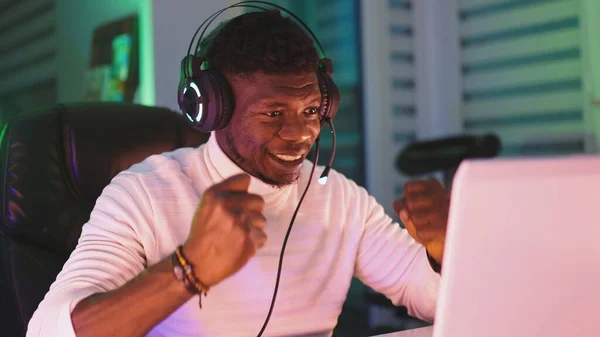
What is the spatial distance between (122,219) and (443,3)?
2502 mm

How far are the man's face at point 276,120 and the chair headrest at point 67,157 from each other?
28 cm

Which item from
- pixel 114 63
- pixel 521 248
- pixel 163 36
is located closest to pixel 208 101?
pixel 521 248

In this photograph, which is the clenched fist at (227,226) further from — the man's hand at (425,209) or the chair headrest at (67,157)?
the chair headrest at (67,157)

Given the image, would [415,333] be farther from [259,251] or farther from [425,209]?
[259,251]

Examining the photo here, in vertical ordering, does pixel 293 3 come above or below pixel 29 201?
above

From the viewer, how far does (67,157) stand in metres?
1.27

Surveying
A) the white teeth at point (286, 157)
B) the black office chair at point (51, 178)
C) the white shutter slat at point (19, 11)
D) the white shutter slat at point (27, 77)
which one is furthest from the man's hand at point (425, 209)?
the white shutter slat at point (19, 11)

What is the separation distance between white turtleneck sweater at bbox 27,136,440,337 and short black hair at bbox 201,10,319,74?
15 cm

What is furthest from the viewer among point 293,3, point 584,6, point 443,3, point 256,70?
point 443,3

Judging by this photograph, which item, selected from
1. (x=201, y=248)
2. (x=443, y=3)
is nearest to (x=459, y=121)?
(x=443, y=3)

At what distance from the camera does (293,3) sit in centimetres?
288

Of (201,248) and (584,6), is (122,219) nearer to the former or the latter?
(201,248)

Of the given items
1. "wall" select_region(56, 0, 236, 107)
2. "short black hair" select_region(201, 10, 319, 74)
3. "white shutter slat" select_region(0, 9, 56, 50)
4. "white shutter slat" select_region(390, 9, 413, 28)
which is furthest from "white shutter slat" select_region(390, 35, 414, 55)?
"short black hair" select_region(201, 10, 319, 74)

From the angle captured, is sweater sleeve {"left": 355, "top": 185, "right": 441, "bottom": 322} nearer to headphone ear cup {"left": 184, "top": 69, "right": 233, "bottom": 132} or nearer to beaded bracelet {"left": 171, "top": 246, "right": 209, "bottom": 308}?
headphone ear cup {"left": 184, "top": 69, "right": 233, "bottom": 132}
